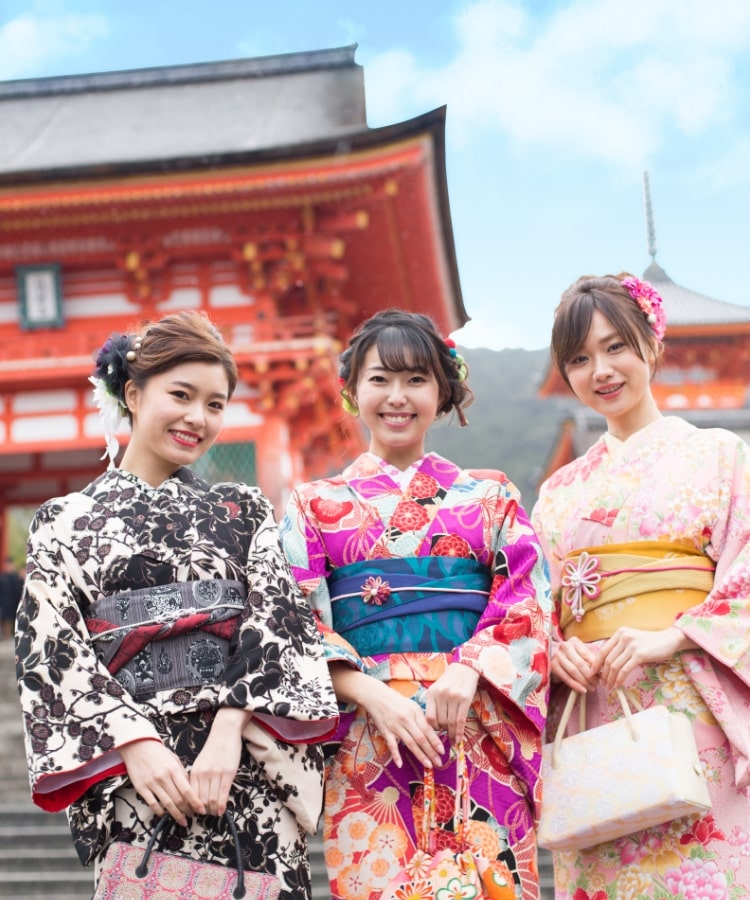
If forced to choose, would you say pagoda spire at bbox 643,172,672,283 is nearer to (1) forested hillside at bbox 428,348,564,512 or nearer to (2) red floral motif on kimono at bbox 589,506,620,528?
(1) forested hillside at bbox 428,348,564,512

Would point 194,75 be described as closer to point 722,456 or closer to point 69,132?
point 69,132

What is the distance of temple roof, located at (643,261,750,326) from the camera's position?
18141 millimetres

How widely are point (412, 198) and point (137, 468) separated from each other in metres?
7.49

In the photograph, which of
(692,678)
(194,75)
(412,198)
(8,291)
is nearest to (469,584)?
(692,678)

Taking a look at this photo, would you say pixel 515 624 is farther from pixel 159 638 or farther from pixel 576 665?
pixel 159 638

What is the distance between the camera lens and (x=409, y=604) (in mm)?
2180

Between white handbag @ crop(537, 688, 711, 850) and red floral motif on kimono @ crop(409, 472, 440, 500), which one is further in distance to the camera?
red floral motif on kimono @ crop(409, 472, 440, 500)

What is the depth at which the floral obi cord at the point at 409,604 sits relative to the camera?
2.18m

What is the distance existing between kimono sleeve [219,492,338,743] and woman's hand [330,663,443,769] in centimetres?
7

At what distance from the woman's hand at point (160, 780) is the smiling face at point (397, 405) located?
0.88 meters

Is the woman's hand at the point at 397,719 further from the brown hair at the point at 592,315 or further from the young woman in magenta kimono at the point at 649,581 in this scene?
the brown hair at the point at 592,315

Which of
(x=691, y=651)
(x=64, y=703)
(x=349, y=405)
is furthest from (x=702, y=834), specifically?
(x=64, y=703)

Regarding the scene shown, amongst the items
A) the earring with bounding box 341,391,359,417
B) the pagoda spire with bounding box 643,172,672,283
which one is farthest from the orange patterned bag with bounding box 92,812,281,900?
the pagoda spire with bounding box 643,172,672,283

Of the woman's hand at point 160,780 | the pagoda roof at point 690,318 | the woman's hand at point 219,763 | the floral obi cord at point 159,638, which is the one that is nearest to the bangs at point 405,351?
the floral obi cord at point 159,638
